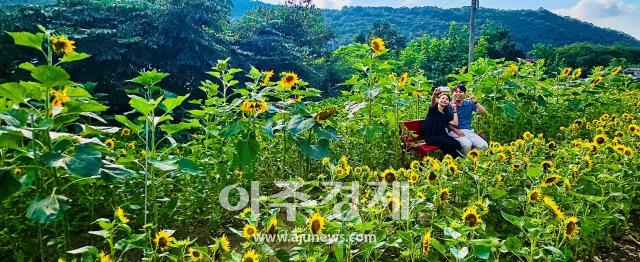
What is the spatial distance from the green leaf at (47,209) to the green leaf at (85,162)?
152 millimetres

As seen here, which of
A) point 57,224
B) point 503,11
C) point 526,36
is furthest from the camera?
point 503,11

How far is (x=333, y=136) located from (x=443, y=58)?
25838mm

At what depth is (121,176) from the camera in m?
1.73

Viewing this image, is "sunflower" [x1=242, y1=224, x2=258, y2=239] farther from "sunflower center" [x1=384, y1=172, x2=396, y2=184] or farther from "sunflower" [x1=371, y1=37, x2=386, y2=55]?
"sunflower" [x1=371, y1=37, x2=386, y2=55]

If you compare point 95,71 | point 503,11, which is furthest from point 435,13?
point 95,71

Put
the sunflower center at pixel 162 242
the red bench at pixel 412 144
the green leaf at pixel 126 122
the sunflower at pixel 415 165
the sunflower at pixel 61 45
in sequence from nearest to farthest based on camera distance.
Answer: the sunflower center at pixel 162 242, the sunflower at pixel 61 45, the green leaf at pixel 126 122, the sunflower at pixel 415 165, the red bench at pixel 412 144

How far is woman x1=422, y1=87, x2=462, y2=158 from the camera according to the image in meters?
4.01

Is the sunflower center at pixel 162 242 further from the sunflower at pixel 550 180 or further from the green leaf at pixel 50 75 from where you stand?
the sunflower at pixel 550 180

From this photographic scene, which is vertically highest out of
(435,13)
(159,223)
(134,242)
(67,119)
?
(435,13)

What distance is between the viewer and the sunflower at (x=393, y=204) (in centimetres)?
199

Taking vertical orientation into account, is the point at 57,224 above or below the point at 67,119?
below

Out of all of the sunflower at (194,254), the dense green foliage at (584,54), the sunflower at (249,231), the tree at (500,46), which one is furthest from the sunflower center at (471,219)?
Answer: the dense green foliage at (584,54)

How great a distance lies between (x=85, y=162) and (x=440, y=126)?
314 cm

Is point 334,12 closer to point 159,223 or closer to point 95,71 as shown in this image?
point 95,71
